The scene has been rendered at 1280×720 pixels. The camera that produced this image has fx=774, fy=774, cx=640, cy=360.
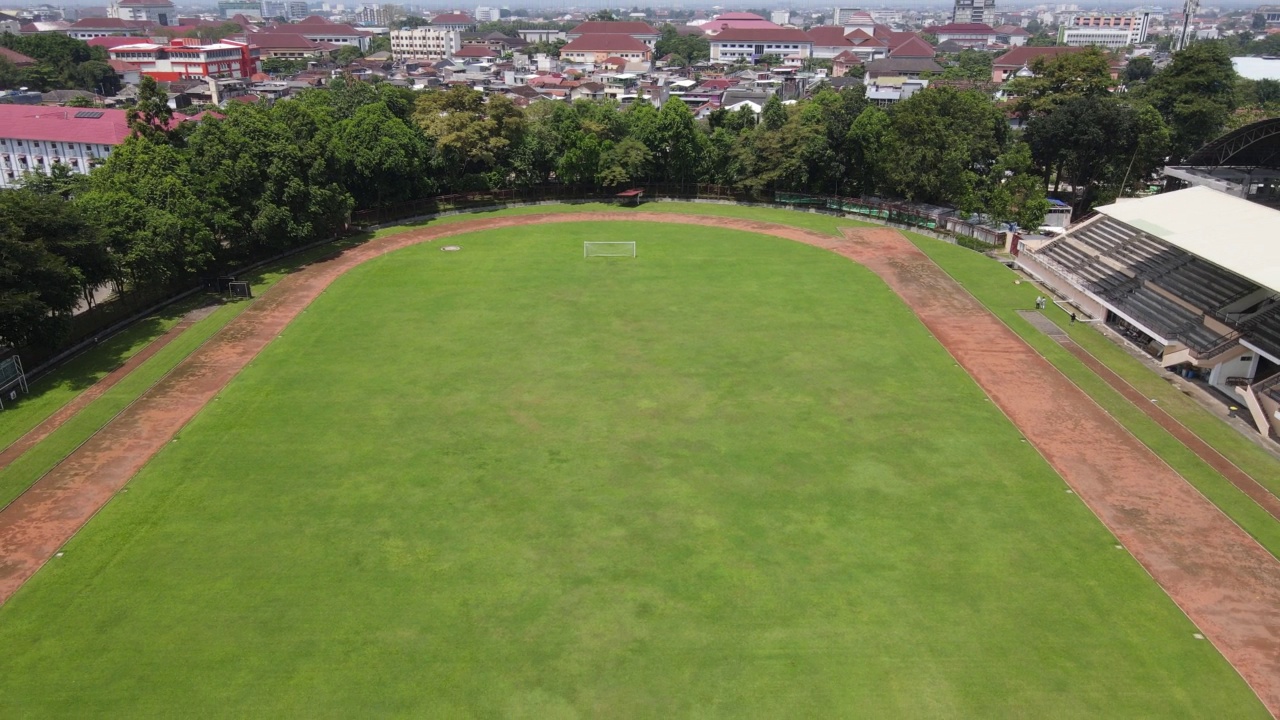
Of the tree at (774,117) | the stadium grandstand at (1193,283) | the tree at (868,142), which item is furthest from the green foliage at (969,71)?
the stadium grandstand at (1193,283)

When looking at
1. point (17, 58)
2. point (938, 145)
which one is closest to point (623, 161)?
point (938, 145)

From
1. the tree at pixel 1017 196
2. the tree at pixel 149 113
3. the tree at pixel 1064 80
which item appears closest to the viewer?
the tree at pixel 149 113

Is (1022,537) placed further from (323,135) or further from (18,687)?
(323,135)

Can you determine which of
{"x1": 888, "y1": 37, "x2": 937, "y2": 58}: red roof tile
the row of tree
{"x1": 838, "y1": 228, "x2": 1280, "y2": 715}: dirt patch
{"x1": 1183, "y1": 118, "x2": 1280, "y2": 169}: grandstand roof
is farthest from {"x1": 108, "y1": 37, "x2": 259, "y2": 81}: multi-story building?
{"x1": 1183, "y1": 118, "x2": 1280, "y2": 169}: grandstand roof

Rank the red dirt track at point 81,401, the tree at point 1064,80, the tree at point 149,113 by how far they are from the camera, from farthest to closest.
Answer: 1. the tree at point 1064,80
2. the tree at point 149,113
3. the red dirt track at point 81,401

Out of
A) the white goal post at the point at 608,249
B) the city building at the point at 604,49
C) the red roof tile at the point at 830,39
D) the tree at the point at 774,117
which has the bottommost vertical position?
the white goal post at the point at 608,249

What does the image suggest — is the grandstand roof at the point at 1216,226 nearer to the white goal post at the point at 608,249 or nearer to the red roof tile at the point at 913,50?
the white goal post at the point at 608,249

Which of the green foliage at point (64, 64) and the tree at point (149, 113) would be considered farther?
the green foliage at point (64, 64)

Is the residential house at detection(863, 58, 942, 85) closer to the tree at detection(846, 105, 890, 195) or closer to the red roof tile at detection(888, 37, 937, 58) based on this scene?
the red roof tile at detection(888, 37, 937, 58)
